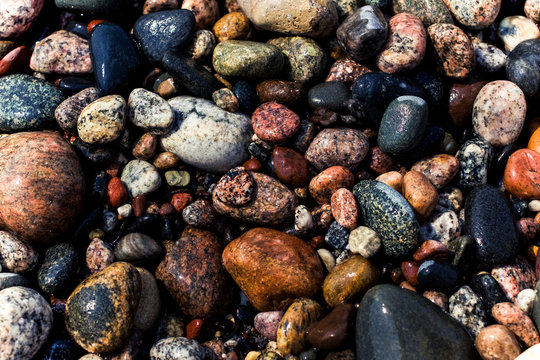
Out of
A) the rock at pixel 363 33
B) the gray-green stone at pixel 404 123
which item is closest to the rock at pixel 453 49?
the rock at pixel 363 33

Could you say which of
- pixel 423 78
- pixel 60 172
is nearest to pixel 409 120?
pixel 423 78

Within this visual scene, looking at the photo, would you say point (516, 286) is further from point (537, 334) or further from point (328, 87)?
point (328, 87)

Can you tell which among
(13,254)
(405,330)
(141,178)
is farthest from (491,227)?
(13,254)

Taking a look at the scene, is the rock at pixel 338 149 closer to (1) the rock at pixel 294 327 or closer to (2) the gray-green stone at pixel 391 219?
(2) the gray-green stone at pixel 391 219

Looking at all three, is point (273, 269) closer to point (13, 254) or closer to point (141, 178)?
point (141, 178)

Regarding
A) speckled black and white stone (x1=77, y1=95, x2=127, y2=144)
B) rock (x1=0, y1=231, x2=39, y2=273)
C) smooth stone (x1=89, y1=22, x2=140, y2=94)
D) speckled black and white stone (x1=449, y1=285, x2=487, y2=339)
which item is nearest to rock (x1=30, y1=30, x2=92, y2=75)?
smooth stone (x1=89, y1=22, x2=140, y2=94)
